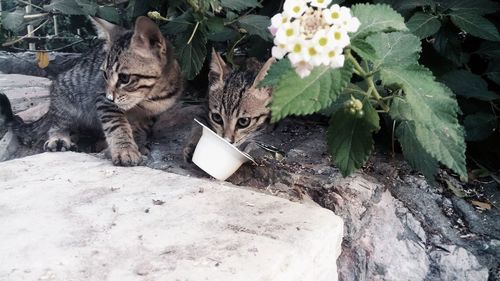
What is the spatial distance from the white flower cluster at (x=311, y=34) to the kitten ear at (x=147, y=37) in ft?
5.29

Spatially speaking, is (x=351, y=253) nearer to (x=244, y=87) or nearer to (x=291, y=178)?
(x=291, y=178)

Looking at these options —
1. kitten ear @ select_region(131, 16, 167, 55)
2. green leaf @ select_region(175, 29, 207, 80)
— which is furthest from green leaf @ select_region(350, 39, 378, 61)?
kitten ear @ select_region(131, 16, 167, 55)

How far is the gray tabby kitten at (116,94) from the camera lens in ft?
9.78

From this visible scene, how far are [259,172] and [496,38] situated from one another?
44.1 inches

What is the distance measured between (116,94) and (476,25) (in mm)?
1884

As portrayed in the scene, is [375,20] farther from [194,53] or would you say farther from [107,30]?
[107,30]

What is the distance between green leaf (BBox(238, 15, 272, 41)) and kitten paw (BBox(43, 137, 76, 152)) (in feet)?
4.65

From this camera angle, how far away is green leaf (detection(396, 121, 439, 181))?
6.55 ft

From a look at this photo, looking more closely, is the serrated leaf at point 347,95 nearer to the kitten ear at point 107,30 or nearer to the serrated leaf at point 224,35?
the serrated leaf at point 224,35

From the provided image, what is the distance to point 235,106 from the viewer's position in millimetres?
2746

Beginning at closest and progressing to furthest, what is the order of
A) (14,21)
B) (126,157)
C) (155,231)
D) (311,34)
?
(311,34), (155,231), (126,157), (14,21)

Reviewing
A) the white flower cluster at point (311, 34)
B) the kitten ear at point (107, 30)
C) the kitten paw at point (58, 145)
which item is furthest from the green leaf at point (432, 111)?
the kitten paw at point (58, 145)

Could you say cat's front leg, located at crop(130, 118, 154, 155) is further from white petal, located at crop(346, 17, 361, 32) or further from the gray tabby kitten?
white petal, located at crop(346, 17, 361, 32)

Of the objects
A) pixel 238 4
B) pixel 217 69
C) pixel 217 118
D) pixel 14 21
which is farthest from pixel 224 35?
pixel 14 21
